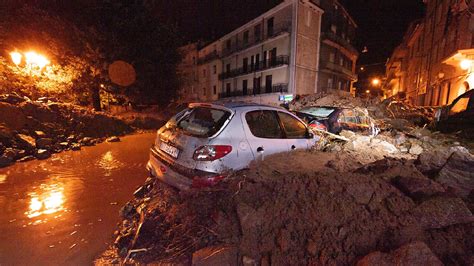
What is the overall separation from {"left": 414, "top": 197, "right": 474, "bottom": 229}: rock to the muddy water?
11.9 feet

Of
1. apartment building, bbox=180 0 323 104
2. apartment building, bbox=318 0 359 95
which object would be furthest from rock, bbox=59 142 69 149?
apartment building, bbox=318 0 359 95

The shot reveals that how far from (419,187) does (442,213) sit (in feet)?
1.18

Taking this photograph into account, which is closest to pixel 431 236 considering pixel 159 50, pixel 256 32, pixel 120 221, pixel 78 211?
pixel 120 221

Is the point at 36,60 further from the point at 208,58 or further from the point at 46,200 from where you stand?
the point at 208,58

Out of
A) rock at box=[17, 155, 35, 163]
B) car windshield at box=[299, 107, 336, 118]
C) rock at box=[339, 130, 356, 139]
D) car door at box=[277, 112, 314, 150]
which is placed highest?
car windshield at box=[299, 107, 336, 118]

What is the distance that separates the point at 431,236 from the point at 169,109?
20992mm

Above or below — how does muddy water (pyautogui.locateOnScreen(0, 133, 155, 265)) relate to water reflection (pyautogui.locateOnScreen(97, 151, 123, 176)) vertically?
below

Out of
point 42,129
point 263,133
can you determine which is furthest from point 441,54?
point 42,129

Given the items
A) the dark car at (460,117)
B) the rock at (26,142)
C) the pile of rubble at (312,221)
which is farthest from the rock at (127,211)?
the dark car at (460,117)

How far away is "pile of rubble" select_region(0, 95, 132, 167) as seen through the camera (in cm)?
694

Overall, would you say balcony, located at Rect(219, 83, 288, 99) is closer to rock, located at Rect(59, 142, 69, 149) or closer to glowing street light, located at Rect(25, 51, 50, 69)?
glowing street light, located at Rect(25, 51, 50, 69)

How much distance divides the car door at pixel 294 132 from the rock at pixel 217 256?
7.24 feet

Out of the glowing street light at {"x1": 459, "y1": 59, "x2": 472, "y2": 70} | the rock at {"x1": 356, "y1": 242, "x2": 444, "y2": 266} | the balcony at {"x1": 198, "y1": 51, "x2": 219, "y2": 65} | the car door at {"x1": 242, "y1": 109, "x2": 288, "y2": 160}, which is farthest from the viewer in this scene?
the balcony at {"x1": 198, "y1": 51, "x2": 219, "y2": 65}

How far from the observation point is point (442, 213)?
7.27 ft
